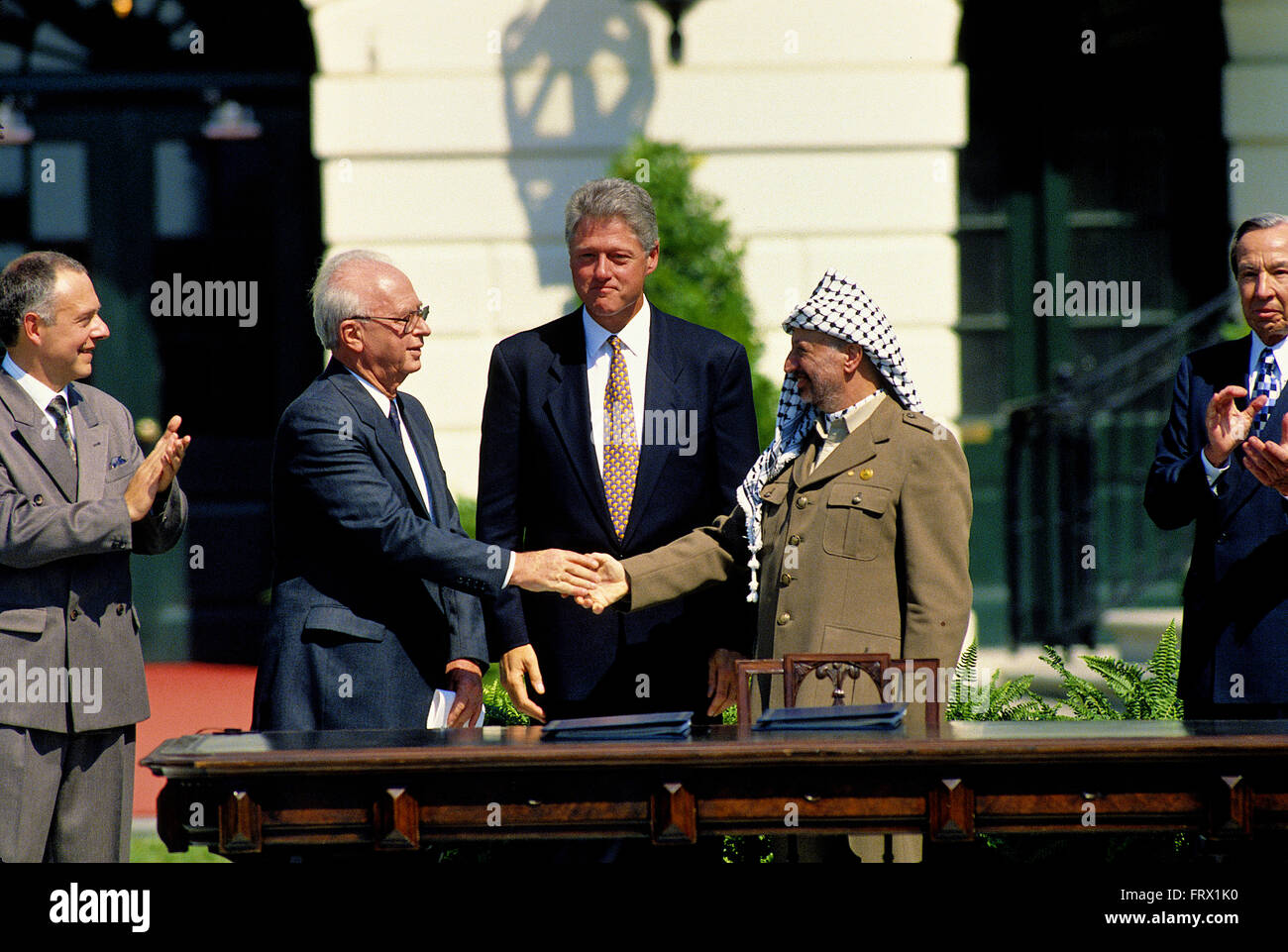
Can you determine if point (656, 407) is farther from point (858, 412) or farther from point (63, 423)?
point (63, 423)

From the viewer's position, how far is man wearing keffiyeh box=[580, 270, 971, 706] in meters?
4.04

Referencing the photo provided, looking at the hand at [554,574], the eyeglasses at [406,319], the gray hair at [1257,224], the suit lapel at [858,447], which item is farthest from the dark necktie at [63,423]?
the gray hair at [1257,224]

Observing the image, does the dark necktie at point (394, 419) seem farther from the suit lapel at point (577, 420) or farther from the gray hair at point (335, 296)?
the suit lapel at point (577, 420)

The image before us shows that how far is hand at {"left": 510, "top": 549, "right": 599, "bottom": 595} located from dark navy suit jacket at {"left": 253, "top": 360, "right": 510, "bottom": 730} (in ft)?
0.19

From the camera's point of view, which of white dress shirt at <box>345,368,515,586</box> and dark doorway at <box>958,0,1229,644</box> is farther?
dark doorway at <box>958,0,1229,644</box>

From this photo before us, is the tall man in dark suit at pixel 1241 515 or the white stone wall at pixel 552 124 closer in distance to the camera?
the tall man in dark suit at pixel 1241 515

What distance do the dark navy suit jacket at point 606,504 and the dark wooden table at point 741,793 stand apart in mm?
1016

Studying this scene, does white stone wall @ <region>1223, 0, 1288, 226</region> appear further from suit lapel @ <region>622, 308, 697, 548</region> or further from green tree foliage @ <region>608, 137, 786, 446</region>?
suit lapel @ <region>622, 308, 697, 548</region>

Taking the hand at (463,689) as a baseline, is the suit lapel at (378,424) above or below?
above

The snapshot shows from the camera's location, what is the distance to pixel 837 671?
4.00 meters

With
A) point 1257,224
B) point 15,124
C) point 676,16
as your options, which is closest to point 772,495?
point 1257,224

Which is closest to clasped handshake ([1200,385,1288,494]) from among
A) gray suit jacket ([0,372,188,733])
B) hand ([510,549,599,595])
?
hand ([510,549,599,595])

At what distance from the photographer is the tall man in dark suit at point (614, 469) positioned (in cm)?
450
